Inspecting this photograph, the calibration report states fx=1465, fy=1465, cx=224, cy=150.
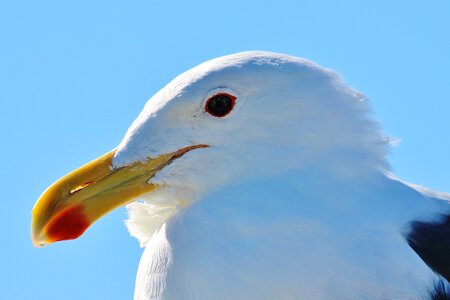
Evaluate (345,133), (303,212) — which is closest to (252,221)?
(303,212)

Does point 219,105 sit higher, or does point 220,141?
point 219,105

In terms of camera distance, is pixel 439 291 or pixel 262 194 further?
pixel 262 194

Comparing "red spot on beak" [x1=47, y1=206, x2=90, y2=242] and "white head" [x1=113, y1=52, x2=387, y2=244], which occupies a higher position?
"white head" [x1=113, y1=52, x2=387, y2=244]

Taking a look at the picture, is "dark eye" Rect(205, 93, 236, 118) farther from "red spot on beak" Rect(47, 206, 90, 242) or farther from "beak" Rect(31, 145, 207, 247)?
"red spot on beak" Rect(47, 206, 90, 242)

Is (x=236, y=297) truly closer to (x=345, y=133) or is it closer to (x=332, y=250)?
(x=332, y=250)

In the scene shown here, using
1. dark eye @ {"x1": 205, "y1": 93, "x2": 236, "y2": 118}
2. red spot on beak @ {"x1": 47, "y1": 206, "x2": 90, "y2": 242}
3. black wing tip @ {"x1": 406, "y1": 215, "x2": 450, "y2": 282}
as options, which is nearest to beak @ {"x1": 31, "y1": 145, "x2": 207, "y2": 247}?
red spot on beak @ {"x1": 47, "y1": 206, "x2": 90, "y2": 242}

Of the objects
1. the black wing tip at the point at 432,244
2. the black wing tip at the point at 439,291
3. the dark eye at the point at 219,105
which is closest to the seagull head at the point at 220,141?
the dark eye at the point at 219,105

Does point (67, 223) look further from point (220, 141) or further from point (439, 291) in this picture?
point (439, 291)

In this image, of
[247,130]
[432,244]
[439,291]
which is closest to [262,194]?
[247,130]
